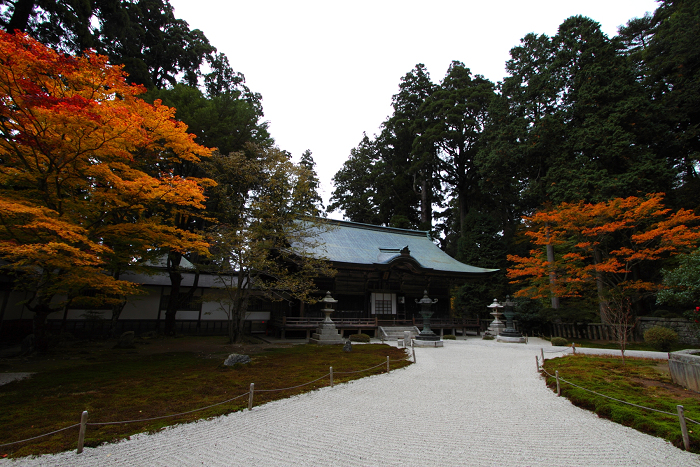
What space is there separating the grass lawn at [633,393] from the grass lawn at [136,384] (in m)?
4.83

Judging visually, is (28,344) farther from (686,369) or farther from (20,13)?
(686,369)

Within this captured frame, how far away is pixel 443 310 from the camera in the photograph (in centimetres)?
2194

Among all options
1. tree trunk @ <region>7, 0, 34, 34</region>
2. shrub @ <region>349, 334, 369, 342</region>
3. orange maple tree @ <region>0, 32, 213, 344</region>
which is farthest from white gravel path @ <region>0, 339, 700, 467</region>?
tree trunk @ <region>7, 0, 34, 34</region>

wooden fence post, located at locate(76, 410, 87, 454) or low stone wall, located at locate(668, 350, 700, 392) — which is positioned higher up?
low stone wall, located at locate(668, 350, 700, 392)

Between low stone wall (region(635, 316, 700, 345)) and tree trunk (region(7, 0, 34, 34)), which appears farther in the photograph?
low stone wall (region(635, 316, 700, 345))

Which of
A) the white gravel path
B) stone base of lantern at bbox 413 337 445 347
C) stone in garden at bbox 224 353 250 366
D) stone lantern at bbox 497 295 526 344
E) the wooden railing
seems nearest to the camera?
the white gravel path

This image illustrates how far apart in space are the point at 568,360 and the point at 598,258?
1058 centimetres

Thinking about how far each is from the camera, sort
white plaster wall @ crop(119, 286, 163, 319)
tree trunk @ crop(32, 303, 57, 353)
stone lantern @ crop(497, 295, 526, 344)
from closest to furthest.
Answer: tree trunk @ crop(32, 303, 57, 353) → stone lantern @ crop(497, 295, 526, 344) → white plaster wall @ crop(119, 286, 163, 319)

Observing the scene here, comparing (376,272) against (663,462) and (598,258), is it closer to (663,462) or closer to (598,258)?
(598,258)

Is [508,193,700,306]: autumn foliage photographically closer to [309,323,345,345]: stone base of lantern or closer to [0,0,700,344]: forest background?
[0,0,700,344]: forest background

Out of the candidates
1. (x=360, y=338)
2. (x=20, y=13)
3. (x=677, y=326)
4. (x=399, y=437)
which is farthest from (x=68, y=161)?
(x=677, y=326)

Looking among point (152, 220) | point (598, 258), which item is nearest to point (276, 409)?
point (152, 220)

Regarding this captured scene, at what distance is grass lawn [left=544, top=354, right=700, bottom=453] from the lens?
15.7 feet

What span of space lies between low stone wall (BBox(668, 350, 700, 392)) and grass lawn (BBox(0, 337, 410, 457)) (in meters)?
6.61
